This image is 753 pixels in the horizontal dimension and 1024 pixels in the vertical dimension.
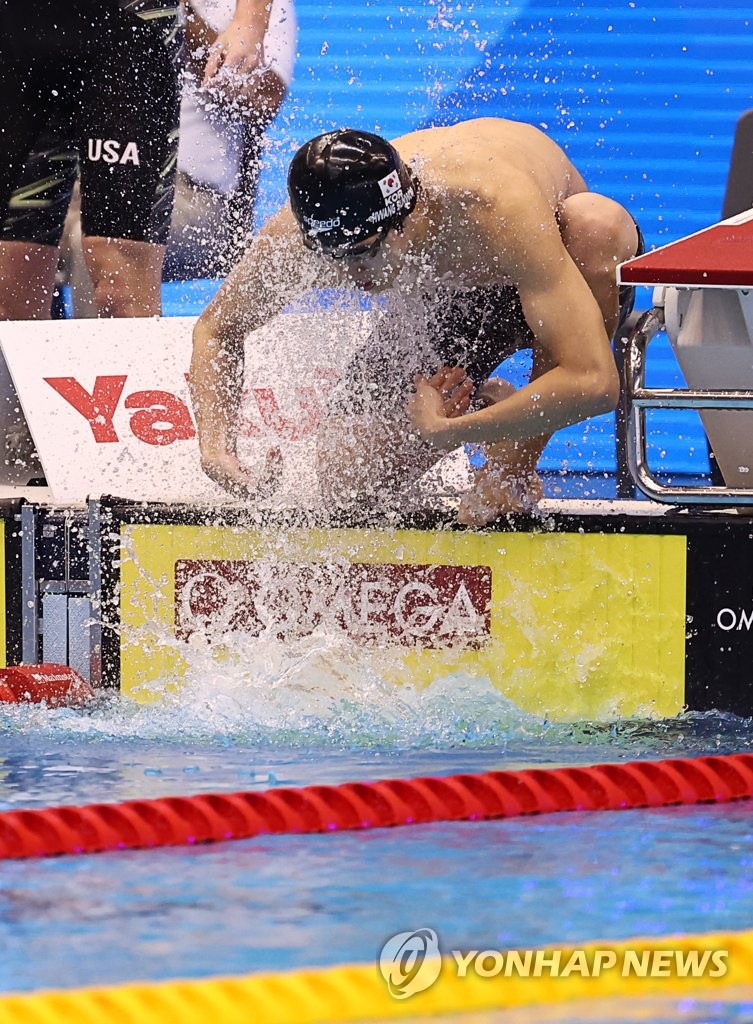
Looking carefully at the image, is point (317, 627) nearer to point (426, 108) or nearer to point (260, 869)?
point (260, 869)

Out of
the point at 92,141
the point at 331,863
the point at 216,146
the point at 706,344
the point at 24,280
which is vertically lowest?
the point at 331,863

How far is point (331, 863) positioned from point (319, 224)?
119cm

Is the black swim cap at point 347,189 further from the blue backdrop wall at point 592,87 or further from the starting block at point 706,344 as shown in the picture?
the blue backdrop wall at point 592,87

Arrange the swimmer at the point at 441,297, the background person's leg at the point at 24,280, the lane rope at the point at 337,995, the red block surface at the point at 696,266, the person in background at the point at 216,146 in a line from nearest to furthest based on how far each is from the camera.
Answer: the lane rope at the point at 337,995
the red block surface at the point at 696,266
the swimmer at the point at 441,297
the background person's leg at the point at 24,280
the person in background at the point at 216,146

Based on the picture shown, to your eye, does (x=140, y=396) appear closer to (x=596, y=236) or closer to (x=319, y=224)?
(x=319, y=224)

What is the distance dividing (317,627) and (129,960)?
57.5 inches

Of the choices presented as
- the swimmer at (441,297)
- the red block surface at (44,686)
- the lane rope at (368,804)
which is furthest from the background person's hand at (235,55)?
the lane rope at (368,804)

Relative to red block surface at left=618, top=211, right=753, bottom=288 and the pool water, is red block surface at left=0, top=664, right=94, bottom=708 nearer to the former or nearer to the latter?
the pool water

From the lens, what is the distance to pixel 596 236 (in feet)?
9.97

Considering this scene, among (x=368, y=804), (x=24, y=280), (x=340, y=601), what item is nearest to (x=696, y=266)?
(x=340, y=601)

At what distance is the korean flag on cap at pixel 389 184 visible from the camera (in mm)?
2713

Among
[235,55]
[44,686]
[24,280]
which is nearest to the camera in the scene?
[44,686]

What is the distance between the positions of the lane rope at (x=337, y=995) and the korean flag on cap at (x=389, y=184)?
4.90ft

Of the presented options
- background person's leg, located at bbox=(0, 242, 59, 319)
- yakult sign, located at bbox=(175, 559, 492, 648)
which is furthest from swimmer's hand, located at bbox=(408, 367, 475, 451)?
background person's leg, located at bbox=(0, 242, 59, 319)
